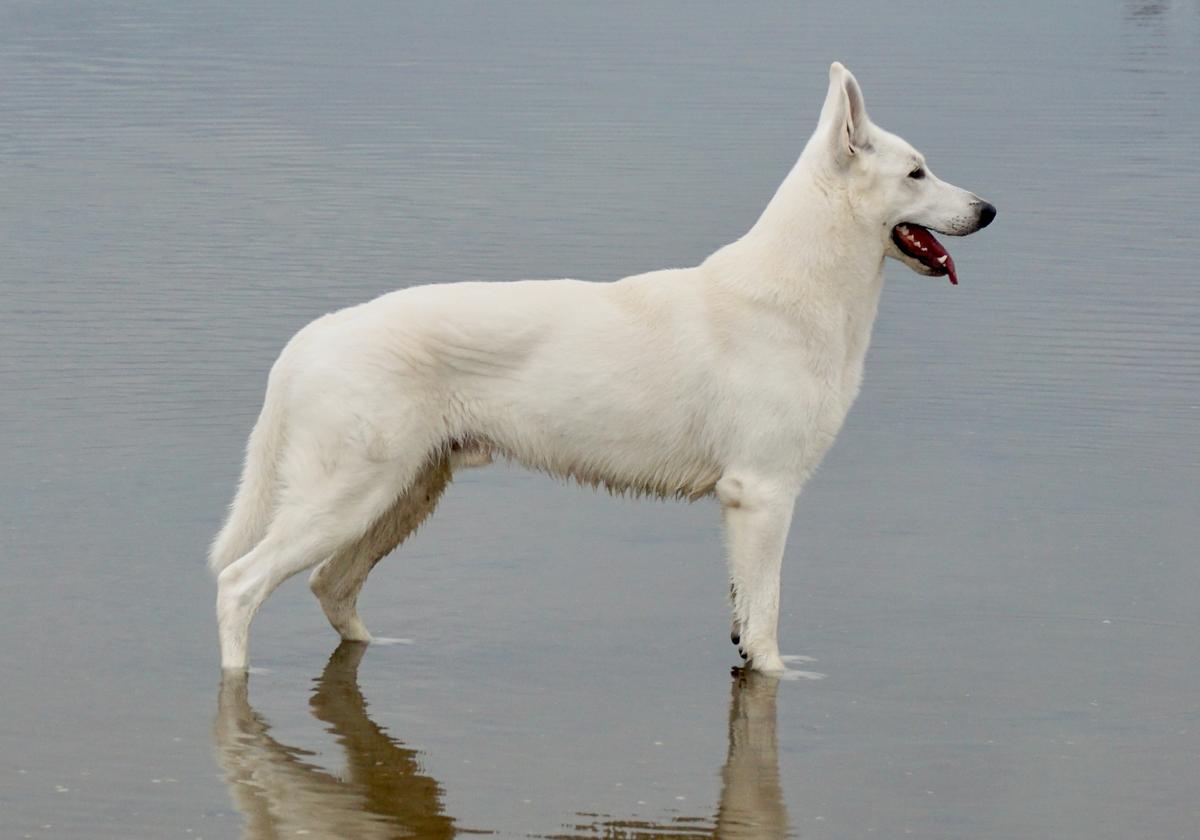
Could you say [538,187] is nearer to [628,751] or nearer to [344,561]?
[344,561]

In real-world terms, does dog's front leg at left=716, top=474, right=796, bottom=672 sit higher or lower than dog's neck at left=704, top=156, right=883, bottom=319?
lower

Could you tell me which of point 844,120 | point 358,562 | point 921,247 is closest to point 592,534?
point 358,562

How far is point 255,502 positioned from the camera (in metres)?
8.42

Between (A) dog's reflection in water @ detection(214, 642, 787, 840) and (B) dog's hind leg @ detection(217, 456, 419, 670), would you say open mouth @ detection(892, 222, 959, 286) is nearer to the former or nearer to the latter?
(A) dog's reflection in water @ detection(214, 642, 787, 840)

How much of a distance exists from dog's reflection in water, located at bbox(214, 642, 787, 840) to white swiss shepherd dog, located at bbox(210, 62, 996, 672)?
→ 50cm

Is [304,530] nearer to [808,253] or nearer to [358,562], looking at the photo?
[358,562]

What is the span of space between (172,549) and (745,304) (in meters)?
3.03

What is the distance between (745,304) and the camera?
8.62 m

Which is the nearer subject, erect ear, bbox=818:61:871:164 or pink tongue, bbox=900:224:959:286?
erect ear, bbox=818:61:871:164

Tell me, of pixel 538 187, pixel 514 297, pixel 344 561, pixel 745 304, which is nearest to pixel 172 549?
pixel 344 561

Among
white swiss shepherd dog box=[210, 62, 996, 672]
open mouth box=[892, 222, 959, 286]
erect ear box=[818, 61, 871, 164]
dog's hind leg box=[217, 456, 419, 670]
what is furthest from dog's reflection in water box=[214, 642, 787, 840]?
erect ear box=[818, 61, 871, 164]

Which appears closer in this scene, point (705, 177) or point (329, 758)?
point (329, 758)

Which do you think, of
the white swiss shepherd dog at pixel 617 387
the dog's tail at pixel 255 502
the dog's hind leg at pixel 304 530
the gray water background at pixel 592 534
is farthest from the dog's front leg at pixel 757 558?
the dog's tail at pixel 255 502

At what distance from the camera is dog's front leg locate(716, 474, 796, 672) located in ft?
27.8
